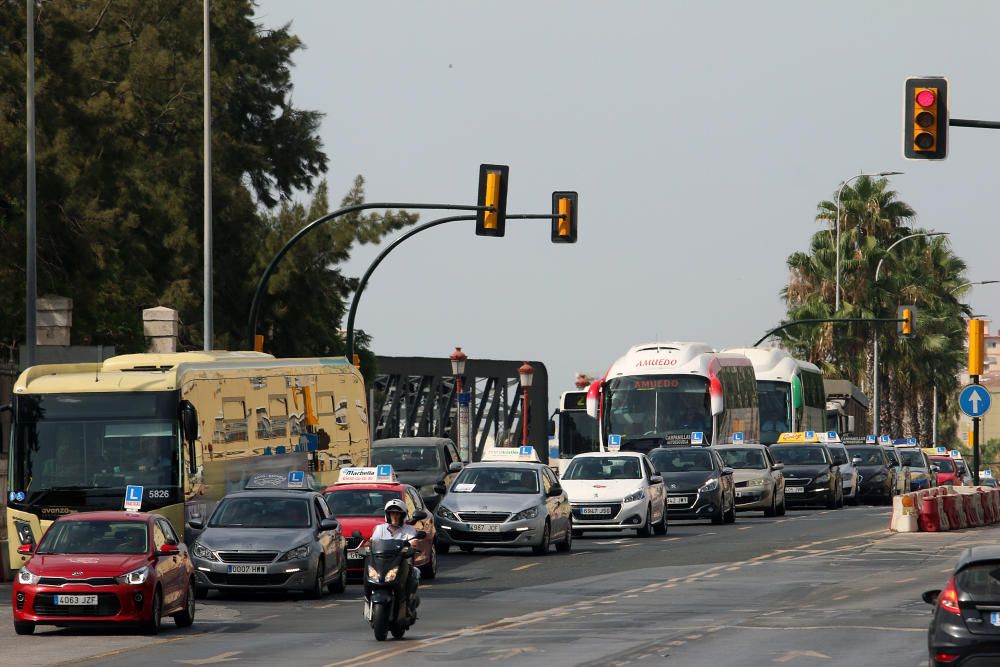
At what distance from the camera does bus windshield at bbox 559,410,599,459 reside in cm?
5797

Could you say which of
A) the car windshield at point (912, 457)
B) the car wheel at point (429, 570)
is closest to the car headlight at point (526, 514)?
the car wheel at point (429, 570)

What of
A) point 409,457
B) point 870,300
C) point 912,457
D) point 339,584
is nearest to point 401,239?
point 409,457

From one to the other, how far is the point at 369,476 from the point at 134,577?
939 cm

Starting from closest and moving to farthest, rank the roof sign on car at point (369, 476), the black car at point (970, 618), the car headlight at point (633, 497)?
the black car at point (970, 618), the roof sign on car at point (369, 476), the car headlight at point (633, 497)

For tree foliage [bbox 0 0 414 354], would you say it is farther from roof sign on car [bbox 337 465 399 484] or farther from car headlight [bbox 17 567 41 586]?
car headlight [bbox 17 567 41 586]

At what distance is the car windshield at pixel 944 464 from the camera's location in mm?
63344

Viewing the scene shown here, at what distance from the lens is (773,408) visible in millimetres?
59031

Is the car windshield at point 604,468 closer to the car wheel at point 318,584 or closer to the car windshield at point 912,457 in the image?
the car wheel at point 318,584

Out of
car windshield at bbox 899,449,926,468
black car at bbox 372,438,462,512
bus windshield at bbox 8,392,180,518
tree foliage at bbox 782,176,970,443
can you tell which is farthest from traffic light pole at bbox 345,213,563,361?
tree foliage at bbox 782,176,970,443

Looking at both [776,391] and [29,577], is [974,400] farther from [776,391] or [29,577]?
[776,391]

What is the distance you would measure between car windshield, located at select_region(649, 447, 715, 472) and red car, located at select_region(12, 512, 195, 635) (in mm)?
21695

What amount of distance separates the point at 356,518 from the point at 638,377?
66.7ft

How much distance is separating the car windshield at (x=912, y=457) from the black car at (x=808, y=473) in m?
7.56

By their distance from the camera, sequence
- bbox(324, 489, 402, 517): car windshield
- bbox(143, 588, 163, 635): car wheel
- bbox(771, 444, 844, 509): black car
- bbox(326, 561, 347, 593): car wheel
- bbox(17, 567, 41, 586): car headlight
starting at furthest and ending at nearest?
bbox(771, 444, 844, 509): black car < bbox(324, 489, 402, 517): car windshield < bbox(326, 561, 347, 593): car wheel < bbox(143, 588, 163, 635): car wheel < bbox(17, 567, 41, 586): car headlight
